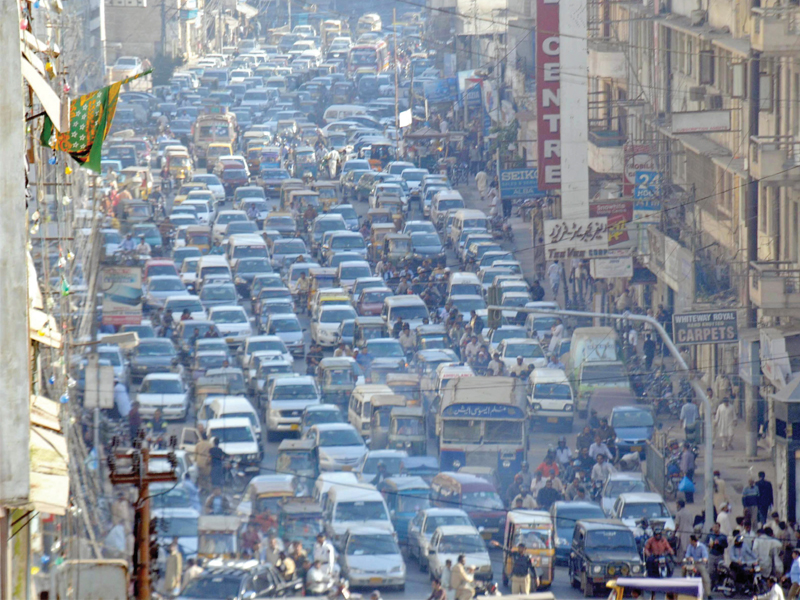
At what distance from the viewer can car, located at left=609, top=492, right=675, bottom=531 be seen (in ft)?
87.9

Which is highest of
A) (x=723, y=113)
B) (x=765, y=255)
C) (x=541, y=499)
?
(x=723, y=113)

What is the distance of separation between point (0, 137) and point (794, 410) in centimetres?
1993

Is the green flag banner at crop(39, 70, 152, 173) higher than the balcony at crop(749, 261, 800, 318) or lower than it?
higher

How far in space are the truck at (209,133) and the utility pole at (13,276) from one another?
190 ft

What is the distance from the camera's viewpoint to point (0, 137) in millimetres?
11148

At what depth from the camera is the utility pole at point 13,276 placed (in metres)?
11.1

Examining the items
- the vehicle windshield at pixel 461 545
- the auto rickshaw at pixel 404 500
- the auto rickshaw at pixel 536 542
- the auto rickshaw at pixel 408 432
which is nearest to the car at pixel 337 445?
the auto rickshaw at pixel 408 432

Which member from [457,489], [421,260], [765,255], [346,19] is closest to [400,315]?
[421,260]

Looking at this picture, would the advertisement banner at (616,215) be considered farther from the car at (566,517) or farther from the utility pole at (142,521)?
the utility pole at (142,521)

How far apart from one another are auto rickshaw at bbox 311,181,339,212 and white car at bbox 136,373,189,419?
2261cm

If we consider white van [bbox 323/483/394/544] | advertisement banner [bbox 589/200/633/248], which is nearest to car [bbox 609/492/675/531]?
white van [bbox 323/483/394/544]

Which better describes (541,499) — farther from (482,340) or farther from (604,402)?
(482,340)

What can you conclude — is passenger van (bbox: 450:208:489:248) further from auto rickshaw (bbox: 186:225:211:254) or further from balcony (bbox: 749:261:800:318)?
balcony (bbox: 749:261:800:318)

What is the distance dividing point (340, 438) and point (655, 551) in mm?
8309
